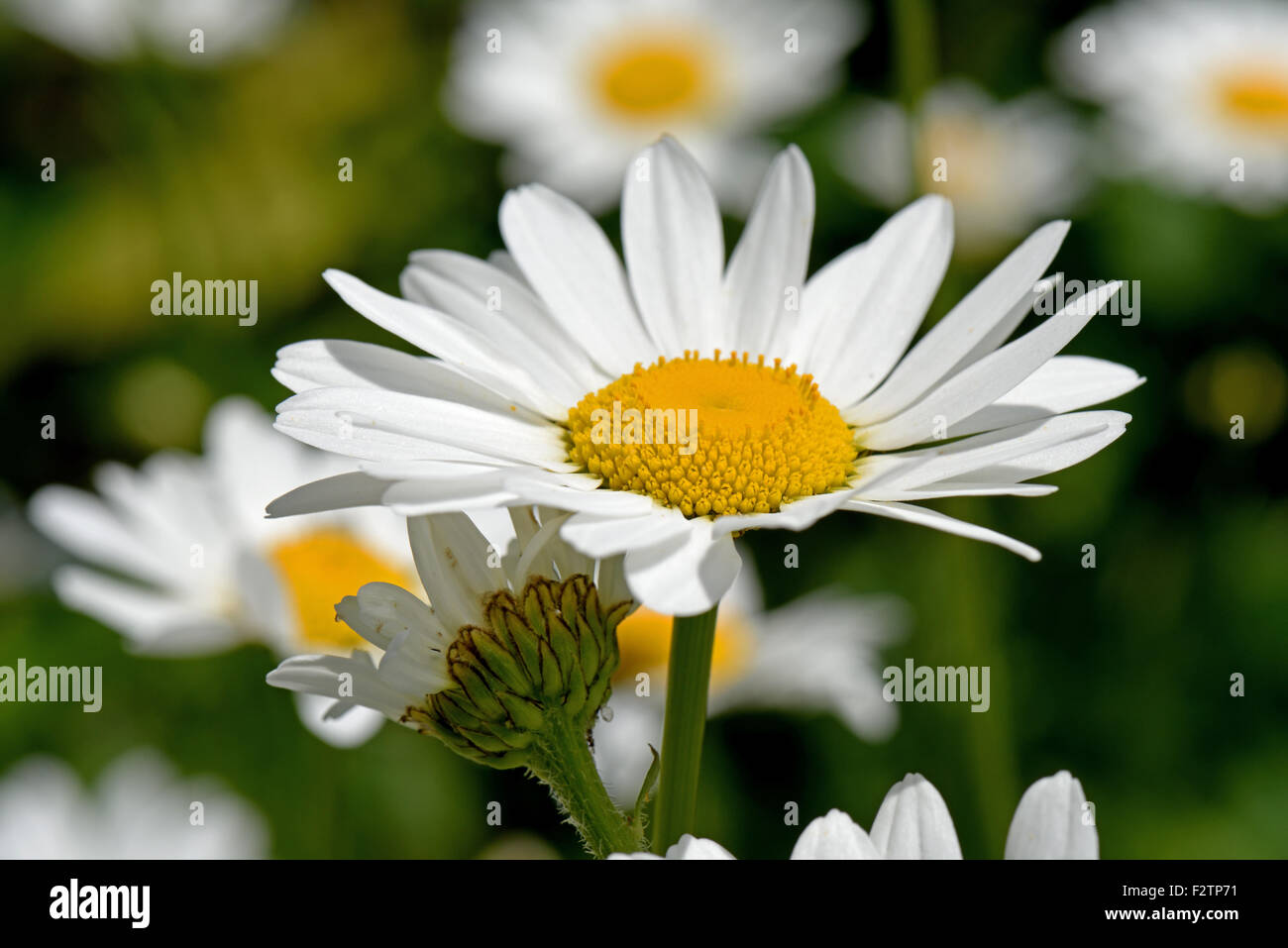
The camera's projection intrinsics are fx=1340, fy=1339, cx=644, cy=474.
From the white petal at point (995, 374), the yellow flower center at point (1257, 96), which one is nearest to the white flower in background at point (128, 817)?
the white petal at point (995, 374)

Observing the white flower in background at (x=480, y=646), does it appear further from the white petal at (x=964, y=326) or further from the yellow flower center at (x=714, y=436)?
the white petal at (x=964, y=326)

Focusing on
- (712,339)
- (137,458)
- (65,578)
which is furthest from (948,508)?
(137,458)

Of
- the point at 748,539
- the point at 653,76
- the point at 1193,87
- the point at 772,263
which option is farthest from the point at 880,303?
the point at 1193,87

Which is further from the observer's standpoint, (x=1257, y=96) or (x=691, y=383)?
(x=1257, y=96)

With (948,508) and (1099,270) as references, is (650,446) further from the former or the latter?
(1099,270)

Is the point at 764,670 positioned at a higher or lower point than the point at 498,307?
lower

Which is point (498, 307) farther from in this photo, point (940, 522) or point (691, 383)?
point (940, 522)
